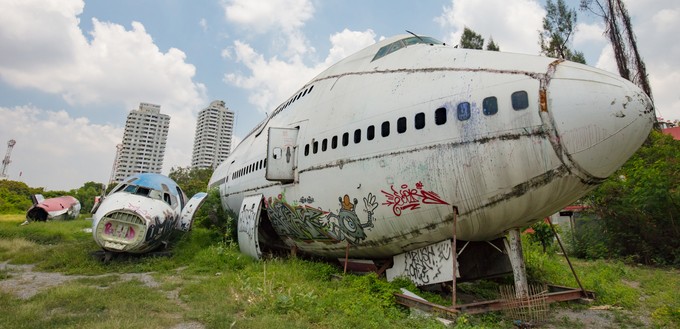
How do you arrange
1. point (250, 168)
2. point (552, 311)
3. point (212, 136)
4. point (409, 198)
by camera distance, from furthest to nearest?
1. point (212, 136)
2. point (250, 168)
3. point (552, 311)
4. point (409, 198)

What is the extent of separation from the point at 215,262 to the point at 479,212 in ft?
35.4

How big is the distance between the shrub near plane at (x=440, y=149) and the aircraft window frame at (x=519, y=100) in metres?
0.02

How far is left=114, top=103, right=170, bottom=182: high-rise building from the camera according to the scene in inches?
4016

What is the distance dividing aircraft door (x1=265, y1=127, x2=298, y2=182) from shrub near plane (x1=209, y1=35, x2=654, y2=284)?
0.04 meters

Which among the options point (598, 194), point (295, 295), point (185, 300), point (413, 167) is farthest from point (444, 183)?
point (598, 194)

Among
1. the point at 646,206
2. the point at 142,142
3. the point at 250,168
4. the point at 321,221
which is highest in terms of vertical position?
the point at 142,142

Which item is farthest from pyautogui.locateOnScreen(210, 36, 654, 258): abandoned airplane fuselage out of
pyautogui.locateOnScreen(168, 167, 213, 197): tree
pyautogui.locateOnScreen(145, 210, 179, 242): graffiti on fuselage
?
pyautogui.locateOnScreen(168, 167, 213, 197): tree

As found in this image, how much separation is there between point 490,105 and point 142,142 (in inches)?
4498

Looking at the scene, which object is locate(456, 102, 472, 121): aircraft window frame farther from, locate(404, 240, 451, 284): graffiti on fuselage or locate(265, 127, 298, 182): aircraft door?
locate(265, 127, 298, 182): aircraft door

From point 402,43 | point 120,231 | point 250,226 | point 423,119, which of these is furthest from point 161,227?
point 423,119

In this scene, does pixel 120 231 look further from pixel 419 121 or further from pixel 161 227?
pixel 419 121

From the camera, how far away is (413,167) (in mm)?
7914

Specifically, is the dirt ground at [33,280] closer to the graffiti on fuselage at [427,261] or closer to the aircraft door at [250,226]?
the aircraft door at [250,226]

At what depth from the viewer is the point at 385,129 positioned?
8617 mm
